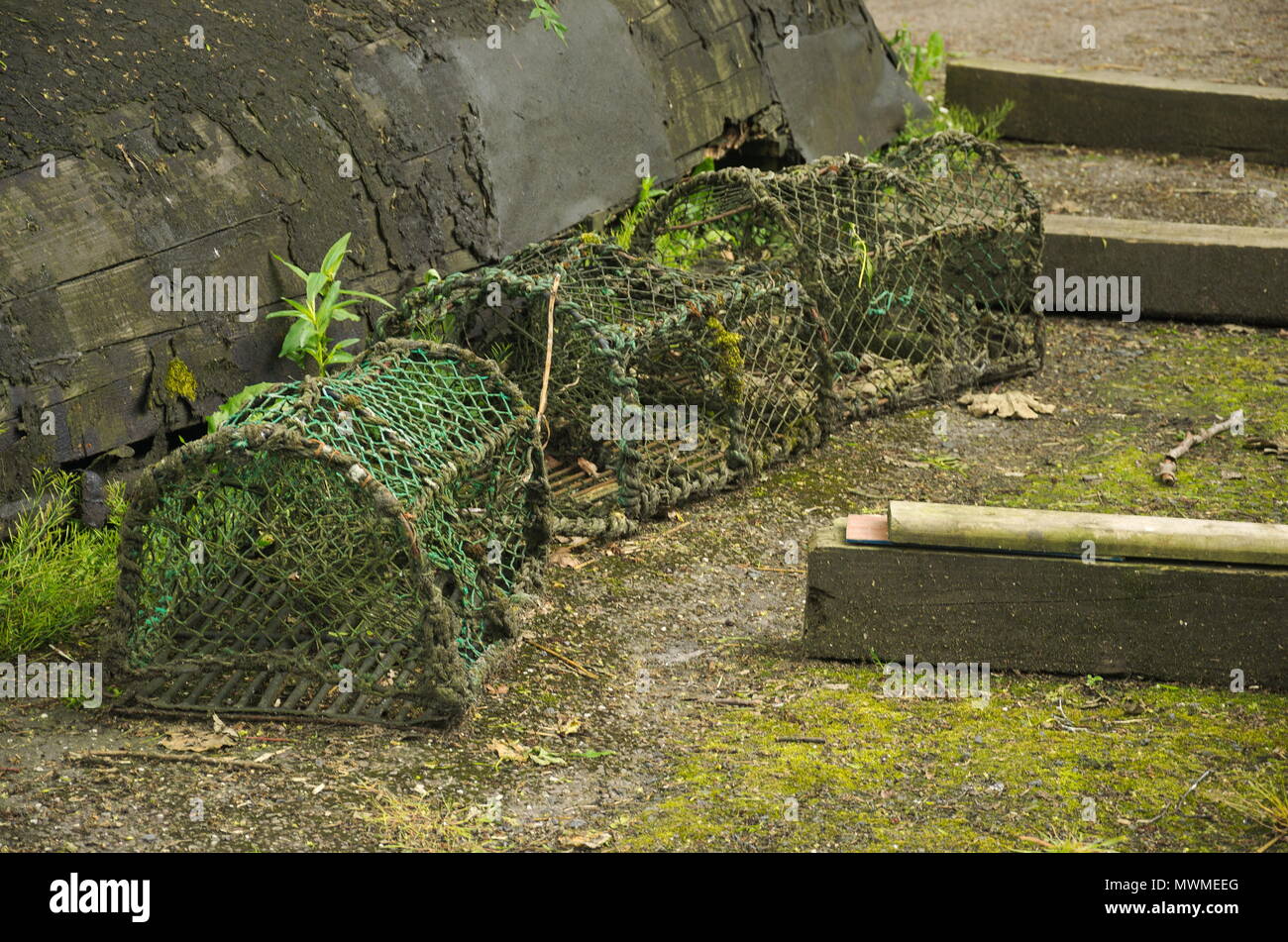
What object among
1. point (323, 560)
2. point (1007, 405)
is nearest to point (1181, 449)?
point (1007, 405)

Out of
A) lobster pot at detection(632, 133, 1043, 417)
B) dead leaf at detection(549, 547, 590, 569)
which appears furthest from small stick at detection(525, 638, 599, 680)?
lobster pot at detection(632, 133, 1043, 417)

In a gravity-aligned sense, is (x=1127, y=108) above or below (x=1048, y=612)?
above

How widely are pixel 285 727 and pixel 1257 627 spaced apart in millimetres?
2865

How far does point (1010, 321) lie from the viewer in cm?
Result: 700

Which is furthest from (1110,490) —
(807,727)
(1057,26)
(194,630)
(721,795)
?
(1057,26)

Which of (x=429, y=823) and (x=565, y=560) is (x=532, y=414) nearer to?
(x=565, y=560)

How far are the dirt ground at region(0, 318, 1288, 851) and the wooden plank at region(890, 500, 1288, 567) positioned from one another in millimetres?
423

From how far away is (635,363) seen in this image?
5.78 metres

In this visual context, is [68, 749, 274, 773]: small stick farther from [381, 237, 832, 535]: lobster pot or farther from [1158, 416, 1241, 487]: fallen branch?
[1158, 416, 1241, 487]: fallen branch


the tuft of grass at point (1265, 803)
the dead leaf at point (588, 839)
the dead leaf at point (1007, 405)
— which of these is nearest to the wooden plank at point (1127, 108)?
the dead leaf at point (1007, 405)

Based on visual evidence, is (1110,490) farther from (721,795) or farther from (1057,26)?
(1057,26)

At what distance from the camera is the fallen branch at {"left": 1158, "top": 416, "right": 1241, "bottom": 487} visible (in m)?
5.70

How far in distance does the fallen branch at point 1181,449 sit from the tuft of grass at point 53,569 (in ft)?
13.5

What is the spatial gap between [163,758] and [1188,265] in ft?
19.8
